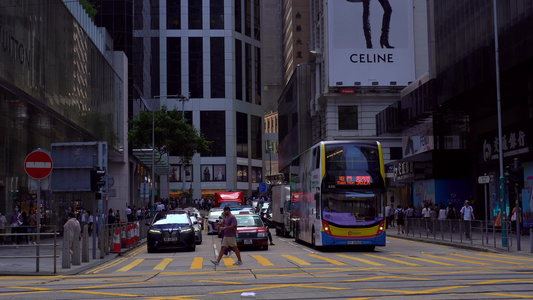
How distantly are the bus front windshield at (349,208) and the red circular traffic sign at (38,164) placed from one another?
10.9 meters

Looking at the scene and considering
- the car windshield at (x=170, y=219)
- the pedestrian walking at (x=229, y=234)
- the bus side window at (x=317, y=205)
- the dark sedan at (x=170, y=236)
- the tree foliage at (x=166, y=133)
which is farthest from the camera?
the tree foliage at (x=166, y=133)

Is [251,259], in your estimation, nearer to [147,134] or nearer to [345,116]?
[147,134]

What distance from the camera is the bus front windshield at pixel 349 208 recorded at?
27.8 metres

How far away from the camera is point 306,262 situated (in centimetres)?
2227

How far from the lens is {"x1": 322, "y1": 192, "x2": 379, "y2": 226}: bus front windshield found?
2783 centimetres

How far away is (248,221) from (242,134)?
83.3m

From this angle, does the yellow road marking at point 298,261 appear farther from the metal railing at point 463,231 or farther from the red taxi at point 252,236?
the metal railing at point 463,231

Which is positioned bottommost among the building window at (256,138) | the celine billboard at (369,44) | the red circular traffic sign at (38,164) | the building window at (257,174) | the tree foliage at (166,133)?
the red circular traffic sign at (38,164)

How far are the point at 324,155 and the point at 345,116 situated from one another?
4566 centimetres

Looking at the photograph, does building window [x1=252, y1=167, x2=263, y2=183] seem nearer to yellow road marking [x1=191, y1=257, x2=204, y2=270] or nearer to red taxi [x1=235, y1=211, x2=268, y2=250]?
red taxi [x1=235, y1=211, x2=268, y2=250]

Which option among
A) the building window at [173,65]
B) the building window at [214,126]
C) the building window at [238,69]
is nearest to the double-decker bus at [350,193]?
the building window at [214,126]

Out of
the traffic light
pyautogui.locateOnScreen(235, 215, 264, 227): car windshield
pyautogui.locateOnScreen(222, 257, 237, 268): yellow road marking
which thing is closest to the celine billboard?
pyautogui.locateOnScreen(235, 215, 264, 227): car windshield

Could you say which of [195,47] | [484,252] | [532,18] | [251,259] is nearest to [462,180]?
[532,18]

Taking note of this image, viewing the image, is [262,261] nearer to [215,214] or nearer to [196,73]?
[215,214]
